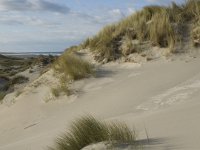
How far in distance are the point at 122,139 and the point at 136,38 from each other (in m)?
7.24

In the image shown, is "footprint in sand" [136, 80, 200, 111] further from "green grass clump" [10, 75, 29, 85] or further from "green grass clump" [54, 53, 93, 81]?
"green grass clump" [10, 75, 29, 85]

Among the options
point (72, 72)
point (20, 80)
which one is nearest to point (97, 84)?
point (72, 72)

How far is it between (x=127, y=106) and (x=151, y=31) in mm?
3689

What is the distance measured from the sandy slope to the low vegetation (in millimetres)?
619

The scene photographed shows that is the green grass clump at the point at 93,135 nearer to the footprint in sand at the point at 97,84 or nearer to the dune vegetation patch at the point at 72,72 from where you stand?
the footprint in sand at the point at 97,84

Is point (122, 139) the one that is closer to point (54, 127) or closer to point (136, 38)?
point (54, 127)

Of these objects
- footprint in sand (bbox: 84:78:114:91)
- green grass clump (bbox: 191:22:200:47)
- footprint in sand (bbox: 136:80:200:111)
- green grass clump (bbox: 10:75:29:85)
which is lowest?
green grass clump (bbox: 10:75:29:85)

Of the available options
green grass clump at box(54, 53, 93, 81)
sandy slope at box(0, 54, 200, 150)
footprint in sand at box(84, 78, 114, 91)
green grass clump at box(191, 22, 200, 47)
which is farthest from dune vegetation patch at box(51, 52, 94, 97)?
green grass clump at box(191, 22, 200, 47)

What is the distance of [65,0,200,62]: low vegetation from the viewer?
441 inches

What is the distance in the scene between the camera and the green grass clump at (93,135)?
498 cm

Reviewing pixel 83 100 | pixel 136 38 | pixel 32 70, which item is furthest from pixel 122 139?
pixel 32 70

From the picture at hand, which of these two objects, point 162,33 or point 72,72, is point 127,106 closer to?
point 72,72

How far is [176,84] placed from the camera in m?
8.62

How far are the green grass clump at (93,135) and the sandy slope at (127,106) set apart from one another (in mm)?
341
